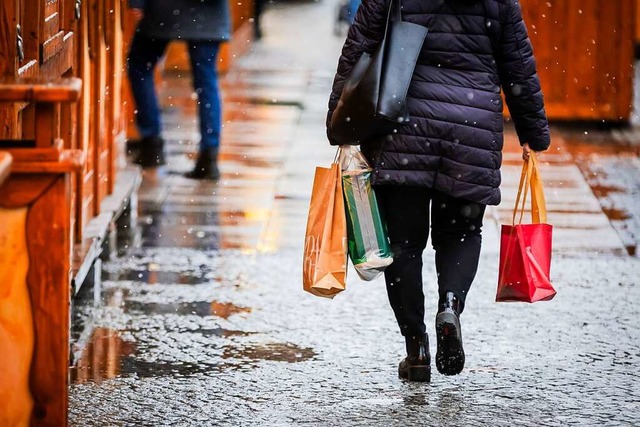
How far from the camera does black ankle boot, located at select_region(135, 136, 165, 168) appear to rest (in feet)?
33.1

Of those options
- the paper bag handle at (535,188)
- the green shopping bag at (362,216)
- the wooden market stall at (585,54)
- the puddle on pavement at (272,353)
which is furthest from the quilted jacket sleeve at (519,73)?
the wooden market stall at (585,54)

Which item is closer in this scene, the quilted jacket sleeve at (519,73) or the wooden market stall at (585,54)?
the quilted jacket sleeve at (519,73)

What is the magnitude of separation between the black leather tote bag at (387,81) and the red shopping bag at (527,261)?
2.38 ft

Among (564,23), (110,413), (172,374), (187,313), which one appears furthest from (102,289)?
(564,23)

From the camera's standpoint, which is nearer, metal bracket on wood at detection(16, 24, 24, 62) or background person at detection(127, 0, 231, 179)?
metal bracket on wood at detection(16, 24, 24, 62)

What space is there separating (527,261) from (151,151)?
17.8ft

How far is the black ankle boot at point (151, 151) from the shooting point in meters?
10.1

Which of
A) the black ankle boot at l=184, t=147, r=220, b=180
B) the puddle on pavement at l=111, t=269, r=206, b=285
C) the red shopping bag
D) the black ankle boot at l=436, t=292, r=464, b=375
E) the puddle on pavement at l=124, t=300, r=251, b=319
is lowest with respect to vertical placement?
the black ankle boot at l=184, t=147, r=220, b=180

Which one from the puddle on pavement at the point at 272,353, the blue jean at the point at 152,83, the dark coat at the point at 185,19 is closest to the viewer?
the puddle on pavement at the point at 272,353

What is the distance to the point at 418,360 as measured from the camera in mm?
5363

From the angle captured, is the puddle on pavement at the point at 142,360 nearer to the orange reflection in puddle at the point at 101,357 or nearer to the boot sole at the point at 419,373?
the orange reflection in puddle at the point at 101,357

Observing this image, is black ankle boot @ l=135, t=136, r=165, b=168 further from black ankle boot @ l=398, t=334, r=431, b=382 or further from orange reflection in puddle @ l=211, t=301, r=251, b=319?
black ankle boot @ l=398, t=334, r=431, b=382

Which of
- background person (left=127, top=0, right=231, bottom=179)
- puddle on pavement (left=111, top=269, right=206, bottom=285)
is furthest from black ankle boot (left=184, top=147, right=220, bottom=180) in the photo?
puddle on pavement (left=111, top=269, right=206, bottom=285)

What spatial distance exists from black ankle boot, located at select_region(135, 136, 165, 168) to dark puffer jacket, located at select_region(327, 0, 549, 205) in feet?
16.5
